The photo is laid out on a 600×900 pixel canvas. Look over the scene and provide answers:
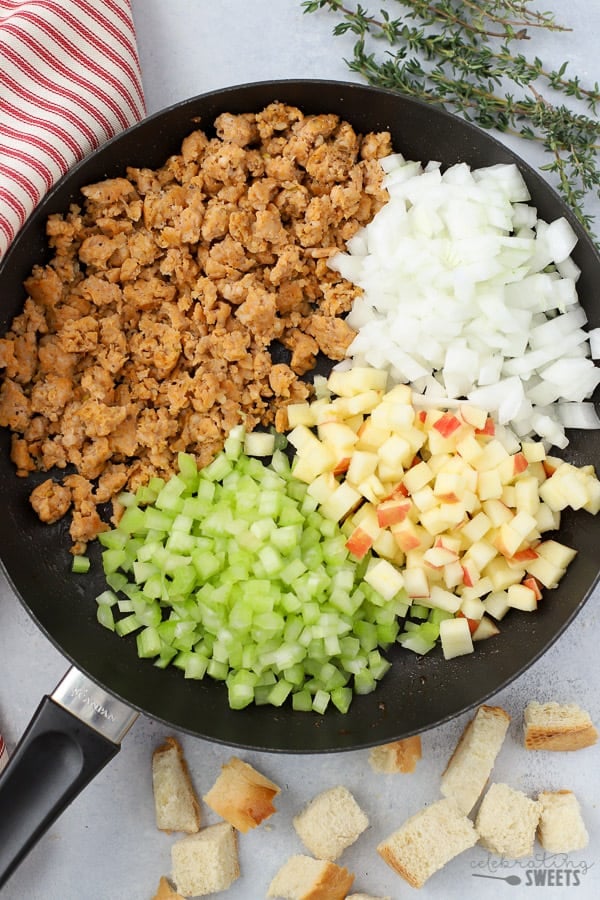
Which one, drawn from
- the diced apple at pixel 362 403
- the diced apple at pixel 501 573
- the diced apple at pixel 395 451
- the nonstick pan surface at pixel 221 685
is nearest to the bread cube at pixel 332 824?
the nonstick pan surface at pixel 221 685

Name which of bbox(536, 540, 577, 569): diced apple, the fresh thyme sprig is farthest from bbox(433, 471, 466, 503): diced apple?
the fresh thyme sprig

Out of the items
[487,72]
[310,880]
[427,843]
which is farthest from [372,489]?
[487,72]

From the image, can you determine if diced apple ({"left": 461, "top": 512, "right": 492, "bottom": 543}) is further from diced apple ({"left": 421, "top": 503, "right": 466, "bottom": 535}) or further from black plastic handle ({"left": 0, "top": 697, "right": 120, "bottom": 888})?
black plastic handle ({"left": 0, "top": 697, "right": 120, "bottom": 888})

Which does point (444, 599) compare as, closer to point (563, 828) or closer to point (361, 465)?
point (361, 465)

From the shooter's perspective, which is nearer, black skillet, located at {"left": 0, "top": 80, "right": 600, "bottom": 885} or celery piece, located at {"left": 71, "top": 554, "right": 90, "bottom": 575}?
black skillet, located at {"left": 0, "top": 80, "right": 600, "bottom": 885}

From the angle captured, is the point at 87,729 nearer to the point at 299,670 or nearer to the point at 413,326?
the point at 299,670

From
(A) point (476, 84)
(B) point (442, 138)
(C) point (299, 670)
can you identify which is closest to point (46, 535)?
(C) point (299, 670)

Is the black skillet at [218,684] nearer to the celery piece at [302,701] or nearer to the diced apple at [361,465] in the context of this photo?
the celery piece at [302,701]
